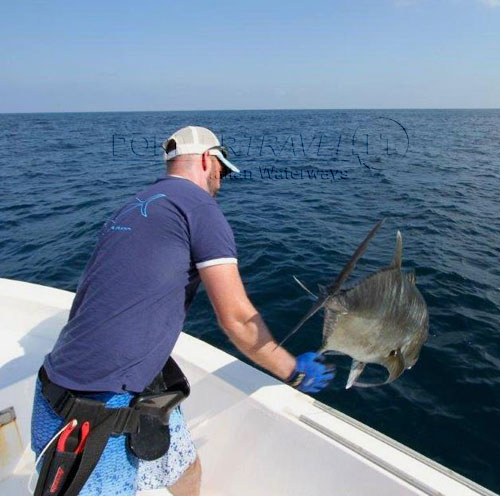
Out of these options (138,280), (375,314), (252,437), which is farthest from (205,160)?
(252,437)

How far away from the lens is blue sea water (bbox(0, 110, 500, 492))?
428 cm

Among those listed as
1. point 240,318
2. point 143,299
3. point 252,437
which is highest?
point 143,299

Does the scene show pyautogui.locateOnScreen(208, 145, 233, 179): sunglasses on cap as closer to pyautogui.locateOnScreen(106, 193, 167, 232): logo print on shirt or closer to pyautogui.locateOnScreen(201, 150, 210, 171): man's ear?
pyautogui.locateOnScreen(201, 150, 210, 171): man's ear

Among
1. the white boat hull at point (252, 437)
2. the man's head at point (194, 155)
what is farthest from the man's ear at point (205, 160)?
the white boat hull at point (252, 437)

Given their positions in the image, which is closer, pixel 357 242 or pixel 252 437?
pixel 252 437

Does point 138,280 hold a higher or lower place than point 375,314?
higher

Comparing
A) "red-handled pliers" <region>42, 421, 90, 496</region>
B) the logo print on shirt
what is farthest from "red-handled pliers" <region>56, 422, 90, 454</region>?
the logo print on shirt

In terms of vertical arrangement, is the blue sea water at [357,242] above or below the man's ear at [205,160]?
below

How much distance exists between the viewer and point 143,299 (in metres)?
1.87

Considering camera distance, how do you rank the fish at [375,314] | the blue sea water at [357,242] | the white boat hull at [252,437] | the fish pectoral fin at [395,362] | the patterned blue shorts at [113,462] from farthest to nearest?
the blue sea water at [357,242]
the white boat hull at [252,437]
the fish pectoral fin at [395,362]
the patterned blue shorts at [113,462]
the fish at [375,314]

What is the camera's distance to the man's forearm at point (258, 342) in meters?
2.02

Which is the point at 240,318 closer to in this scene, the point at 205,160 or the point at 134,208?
the point at 134,208

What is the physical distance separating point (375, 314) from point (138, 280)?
42.1 inches

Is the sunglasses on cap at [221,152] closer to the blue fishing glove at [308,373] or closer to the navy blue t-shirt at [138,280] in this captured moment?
the navy blue t-shirt at [138,280]
